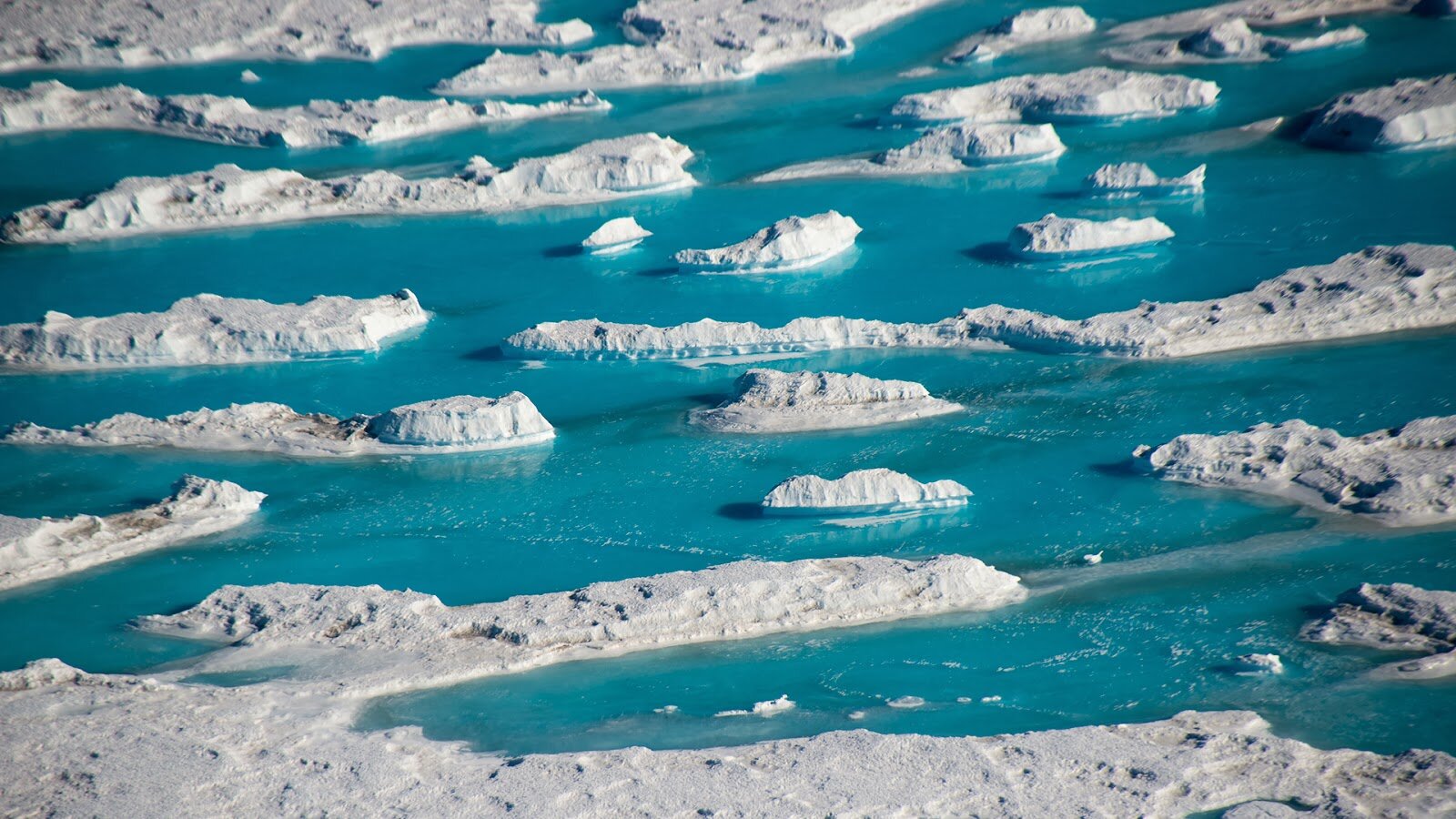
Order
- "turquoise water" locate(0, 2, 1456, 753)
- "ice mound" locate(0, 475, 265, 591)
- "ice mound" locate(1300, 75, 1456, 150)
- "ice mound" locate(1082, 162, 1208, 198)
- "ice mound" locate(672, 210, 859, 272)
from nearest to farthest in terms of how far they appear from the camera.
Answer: "turquoise water" locate(0, 2, 1456, 753) → "ice mound" locate(0, 475, 265, 591) → "ice mound" locate(672, 210, 859, 272) → "ice mound" locate(1082, 162, 1208, 198) → "ice mound" locate(1300, 75, 1456, 150)

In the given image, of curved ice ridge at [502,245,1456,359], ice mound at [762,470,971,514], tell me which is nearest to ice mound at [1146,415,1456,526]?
ice mound at [762,470,971,514]

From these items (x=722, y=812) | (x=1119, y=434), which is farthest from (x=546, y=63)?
(x=722, y=812)

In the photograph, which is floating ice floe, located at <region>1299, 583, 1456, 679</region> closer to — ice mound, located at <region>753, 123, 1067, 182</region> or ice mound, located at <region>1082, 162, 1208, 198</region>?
ice mound, located at <region>1082, 162, 1208, 198</region>

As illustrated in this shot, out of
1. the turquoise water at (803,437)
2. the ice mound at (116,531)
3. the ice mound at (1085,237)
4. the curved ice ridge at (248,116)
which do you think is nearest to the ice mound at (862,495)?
the turquoise water at (803,437)

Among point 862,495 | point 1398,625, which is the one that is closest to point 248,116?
point 862,495

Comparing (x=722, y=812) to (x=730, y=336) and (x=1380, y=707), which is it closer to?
(x=1380, y=707)
